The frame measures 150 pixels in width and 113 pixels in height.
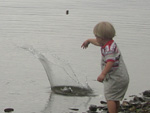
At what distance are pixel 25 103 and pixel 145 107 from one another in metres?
2.34

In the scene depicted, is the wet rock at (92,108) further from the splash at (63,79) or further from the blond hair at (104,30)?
the blond hair at (104,30)

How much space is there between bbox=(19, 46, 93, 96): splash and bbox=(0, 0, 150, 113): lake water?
0.08 metres

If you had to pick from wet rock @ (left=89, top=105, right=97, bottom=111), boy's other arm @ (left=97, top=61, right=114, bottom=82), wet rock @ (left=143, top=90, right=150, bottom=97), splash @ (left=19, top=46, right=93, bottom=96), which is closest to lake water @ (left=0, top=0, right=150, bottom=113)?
splash @ (left=19, top=46, right=93, bottom=96)

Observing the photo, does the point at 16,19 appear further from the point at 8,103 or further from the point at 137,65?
the point at 8,103

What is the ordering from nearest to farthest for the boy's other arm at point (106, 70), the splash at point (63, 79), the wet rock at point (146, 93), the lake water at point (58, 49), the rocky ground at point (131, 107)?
the boy's other arm at point (106, 70), the rocky ground at point (131, 107), the lake water at point (58, 49), the wet rock at point (146, 93), the splash at point (63, 79)

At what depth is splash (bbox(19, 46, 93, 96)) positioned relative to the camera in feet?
35.6

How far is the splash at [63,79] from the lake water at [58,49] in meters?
0.08

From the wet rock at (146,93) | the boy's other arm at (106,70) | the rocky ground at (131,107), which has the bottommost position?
the wet rock at (146,93)

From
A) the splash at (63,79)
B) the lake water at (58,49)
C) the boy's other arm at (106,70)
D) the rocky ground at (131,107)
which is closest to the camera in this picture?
the boy's other arm at (106,70)

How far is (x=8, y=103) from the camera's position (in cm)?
969

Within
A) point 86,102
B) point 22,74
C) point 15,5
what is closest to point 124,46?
point 22,74

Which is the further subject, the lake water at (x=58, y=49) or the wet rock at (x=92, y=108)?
the lake water at (x=58, y=49)

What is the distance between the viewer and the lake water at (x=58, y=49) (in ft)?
33.4

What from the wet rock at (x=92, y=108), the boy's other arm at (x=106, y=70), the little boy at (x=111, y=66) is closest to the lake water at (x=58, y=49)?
the wet rock at (x=92, y=108)
